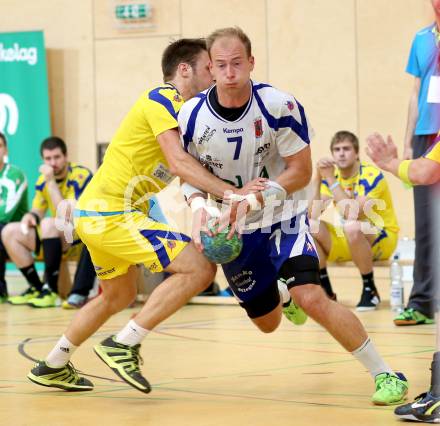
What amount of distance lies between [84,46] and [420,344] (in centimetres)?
779

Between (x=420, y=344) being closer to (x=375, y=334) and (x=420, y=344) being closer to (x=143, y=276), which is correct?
(x=375, y=334)

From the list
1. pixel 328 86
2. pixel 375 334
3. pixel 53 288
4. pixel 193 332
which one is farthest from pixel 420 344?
pixel 328 86

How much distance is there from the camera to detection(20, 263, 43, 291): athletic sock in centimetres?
1012

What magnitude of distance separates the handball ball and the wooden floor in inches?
26.3

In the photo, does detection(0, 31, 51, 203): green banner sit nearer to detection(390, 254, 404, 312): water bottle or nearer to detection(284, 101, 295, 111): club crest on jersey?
detection(390, 254, 404, 312): water bottle

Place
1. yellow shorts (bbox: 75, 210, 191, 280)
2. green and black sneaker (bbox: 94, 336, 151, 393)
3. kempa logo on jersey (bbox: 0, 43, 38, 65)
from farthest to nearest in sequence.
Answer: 1. kempa logo on jersey (bbox: 0, 43, 38, 65)
2. yellow shorts (bbox: 75, 210, 191, 280)
3. green and black sneaker (bbox: 94, 336, 151, 393)

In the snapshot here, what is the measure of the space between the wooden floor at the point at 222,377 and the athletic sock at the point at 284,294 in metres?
0.37

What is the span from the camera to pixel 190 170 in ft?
14.8

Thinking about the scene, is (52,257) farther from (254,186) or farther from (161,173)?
Answer: (254,186)

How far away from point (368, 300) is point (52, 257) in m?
3.31

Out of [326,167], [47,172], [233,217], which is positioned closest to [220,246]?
[233,217]

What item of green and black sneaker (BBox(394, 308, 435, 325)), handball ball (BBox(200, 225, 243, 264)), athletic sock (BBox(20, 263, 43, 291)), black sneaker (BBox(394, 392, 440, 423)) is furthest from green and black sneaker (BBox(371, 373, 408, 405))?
athletic sock (BBox(20, 263, 43, 291))

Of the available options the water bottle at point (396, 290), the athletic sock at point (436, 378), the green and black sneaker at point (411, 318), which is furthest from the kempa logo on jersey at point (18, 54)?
the athletic sock at point (436, 378)

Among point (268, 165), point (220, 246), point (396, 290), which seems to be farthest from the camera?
point (396, 290)
